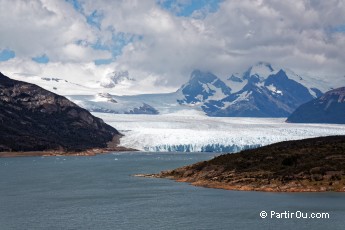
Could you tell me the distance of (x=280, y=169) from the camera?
10875 cm

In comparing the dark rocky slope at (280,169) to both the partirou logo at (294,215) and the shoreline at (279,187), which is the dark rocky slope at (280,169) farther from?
the partirou logo at (294,215)

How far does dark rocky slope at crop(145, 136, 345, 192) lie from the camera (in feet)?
333

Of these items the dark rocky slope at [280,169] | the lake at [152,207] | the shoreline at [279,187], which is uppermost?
the dark rocky slope at [280,169]

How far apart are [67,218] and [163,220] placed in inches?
475

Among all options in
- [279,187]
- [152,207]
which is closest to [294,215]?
[152,207]

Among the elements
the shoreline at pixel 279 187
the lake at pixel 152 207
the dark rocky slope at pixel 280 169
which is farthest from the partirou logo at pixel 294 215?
the dark rocky slope at pixel 280 169

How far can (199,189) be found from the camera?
4186 inches

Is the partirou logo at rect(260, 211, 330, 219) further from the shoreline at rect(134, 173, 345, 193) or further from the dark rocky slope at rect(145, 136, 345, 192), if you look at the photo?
the dark rocky slope at rect(145, 136, 345, 192)

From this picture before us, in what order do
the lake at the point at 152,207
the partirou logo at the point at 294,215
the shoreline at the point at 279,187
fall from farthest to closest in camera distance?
the shoreline at the point at 279,187 → the partirou logo at the point at 294,215 → the lake at the point at 152,207

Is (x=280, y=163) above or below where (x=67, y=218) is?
above

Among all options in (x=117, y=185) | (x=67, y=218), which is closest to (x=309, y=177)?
(x=117, y=185)

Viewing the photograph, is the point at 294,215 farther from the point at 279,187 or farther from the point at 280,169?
the point at 280,169

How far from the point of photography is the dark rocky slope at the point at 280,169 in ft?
333

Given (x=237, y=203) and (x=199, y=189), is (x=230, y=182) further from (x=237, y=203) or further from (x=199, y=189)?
(x=237, y=203)
